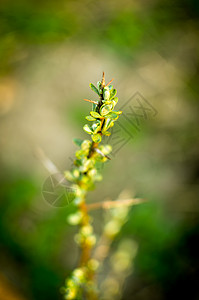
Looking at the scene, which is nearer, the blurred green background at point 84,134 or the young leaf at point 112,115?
the young leaf at point 112,115

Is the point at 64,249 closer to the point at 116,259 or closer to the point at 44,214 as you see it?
the point at 44,214

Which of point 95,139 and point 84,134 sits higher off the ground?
point 84,134

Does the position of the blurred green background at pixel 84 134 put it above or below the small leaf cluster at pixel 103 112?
above

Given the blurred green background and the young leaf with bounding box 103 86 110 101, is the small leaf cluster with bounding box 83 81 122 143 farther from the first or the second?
the blurred green background

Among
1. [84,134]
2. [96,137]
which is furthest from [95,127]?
[84,134]

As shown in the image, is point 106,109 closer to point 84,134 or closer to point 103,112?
point 103,112

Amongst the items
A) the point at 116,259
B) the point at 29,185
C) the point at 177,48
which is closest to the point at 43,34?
the point at 177,48

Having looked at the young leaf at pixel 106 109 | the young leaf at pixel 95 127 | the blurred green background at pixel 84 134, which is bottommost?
the young leaf at pixel 106 109

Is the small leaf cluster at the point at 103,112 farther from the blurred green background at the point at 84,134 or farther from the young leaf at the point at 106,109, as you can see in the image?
the blurred green background at the point at 84,134

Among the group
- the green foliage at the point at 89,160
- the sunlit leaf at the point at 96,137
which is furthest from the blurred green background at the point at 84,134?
the sunlit leaf at the point at 96,137
